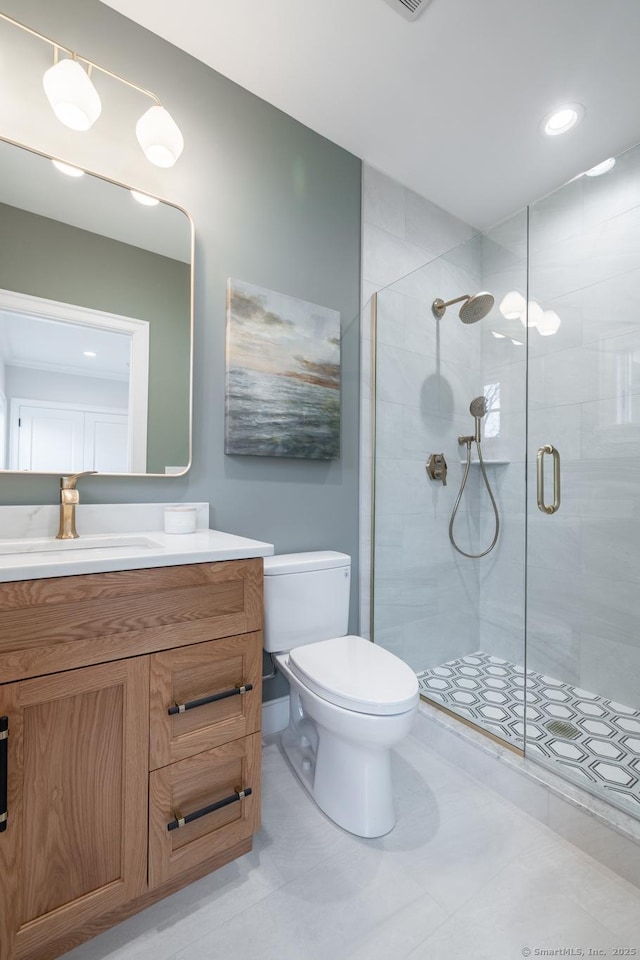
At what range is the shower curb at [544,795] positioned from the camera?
115cm

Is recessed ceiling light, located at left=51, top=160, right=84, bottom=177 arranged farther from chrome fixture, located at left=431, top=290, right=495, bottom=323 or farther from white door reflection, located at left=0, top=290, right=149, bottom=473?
chrome fixture, located at left=431, top=290, right=495, bottom=323

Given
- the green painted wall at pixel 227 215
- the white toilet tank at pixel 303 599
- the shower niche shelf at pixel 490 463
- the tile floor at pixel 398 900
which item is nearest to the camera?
the tile floor at pixel 398 900

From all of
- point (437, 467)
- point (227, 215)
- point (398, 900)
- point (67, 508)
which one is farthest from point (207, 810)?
point (227, 215)

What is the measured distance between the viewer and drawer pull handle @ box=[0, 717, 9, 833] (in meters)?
0.79

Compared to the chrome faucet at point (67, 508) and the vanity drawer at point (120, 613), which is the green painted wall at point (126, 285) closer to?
the chrome faucet at point (67, 508)

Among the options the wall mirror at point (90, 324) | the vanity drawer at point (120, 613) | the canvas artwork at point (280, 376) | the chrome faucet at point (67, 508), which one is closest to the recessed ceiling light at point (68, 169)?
the wall mirror at point (90, 324)

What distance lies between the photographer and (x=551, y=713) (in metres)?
1.74

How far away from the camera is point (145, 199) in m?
1.47

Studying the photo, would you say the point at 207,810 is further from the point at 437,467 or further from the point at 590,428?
the point at 590,428

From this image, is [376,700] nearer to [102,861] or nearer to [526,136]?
[102,861]

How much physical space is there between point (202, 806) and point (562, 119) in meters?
2.85

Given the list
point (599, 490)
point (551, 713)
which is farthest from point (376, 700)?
point (599, 490)

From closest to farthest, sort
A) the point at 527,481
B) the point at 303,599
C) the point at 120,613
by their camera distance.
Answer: the point at 120,613
the point at 303,599
the point at 527,481

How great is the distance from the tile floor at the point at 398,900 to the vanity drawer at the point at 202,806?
12cm
